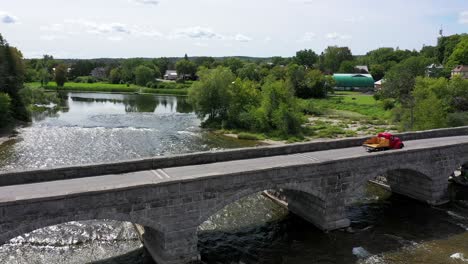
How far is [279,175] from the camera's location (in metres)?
23.4

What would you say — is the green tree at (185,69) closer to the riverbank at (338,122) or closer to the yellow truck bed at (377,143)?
the riverbank at (338,122)

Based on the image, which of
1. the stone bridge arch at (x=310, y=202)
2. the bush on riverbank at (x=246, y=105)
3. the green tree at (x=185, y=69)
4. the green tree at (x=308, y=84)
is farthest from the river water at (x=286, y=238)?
the green tree at (x=185, y=69)

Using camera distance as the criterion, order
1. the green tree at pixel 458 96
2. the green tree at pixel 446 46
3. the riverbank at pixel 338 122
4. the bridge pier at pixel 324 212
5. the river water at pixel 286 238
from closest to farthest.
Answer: the river water at pixel 286 238 < the bridge pier at pixel 324 212 < the riverbank at pixel 338 122 < the green tree at pixel 458 96 < the green tree at pixel 446 46

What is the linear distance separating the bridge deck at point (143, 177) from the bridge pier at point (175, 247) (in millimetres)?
2842

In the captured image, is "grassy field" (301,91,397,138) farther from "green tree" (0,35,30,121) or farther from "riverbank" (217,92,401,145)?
"green tree" (0,35,30,121)

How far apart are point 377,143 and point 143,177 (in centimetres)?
1725

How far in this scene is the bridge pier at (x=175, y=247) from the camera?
20.6m

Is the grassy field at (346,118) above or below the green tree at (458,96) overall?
below

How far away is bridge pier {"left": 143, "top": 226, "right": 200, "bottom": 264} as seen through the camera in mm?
20641

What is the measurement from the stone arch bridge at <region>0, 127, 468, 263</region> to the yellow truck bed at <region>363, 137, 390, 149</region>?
0.83 meters

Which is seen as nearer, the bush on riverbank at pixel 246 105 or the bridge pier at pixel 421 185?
the bridge pier at pixel 421 185

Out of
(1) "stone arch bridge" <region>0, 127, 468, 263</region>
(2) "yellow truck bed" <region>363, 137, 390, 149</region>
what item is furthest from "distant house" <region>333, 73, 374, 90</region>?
(2) "yellow truck bed" <region>363, 137, 390, 149</region>

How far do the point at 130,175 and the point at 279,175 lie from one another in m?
8.31

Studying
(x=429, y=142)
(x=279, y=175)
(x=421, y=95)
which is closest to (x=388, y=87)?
(x=421, y=95)
